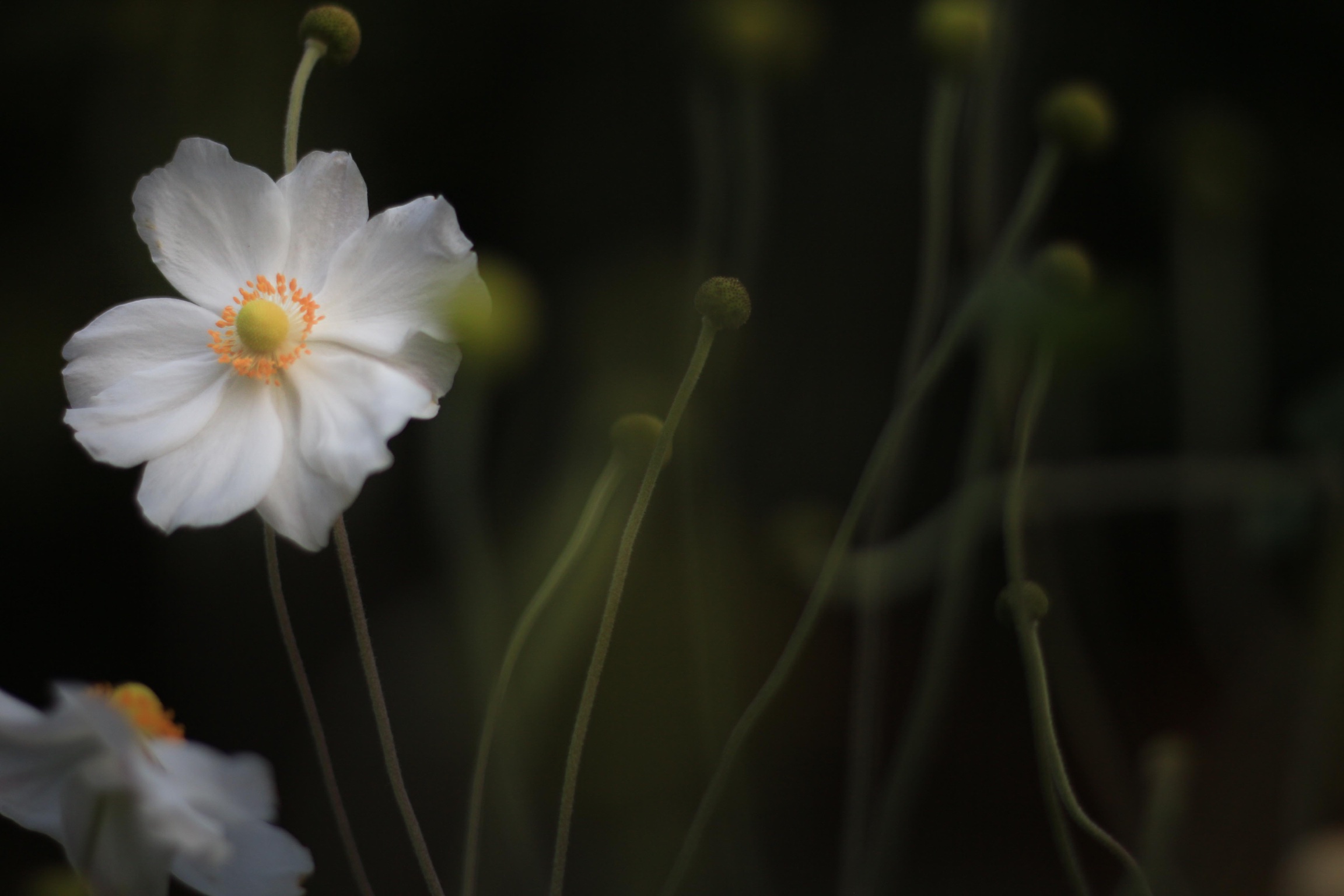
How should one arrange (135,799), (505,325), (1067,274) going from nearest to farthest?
(135,799)
(1067,274)
(505,325)

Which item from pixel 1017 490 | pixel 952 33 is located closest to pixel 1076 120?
pixel 952 33

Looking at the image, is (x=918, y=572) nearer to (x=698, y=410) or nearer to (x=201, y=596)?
(x=698, y=410)

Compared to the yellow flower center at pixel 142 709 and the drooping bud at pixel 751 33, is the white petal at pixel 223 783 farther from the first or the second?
the drooping bud at pixel 751 33

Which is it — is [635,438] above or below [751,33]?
below

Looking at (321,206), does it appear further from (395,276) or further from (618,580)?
(618,580)

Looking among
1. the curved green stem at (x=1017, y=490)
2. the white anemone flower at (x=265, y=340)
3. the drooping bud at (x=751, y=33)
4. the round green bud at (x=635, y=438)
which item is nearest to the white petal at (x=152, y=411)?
the white anemone flower at (x=265, y=340)

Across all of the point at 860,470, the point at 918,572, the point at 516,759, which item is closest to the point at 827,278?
the point at 860,470
